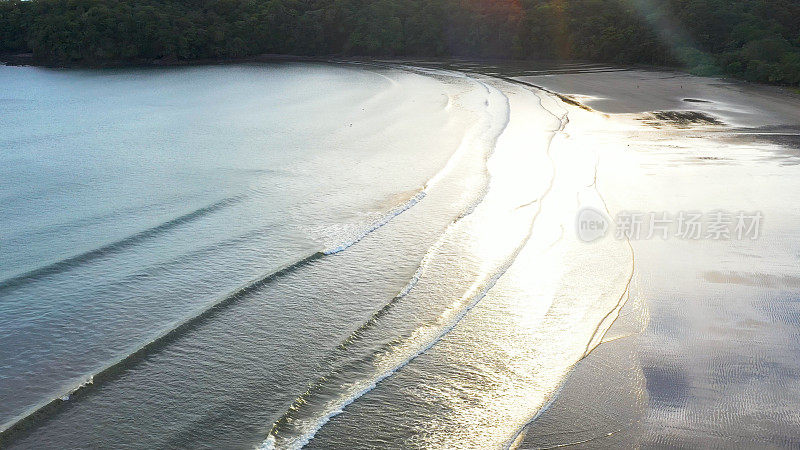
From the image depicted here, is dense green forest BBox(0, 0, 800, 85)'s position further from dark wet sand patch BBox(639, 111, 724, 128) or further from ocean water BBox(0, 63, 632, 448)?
ocean water BBox(0, 63, 632, 448)

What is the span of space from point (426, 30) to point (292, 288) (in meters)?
62.4

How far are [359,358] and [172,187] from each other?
10.5 metres

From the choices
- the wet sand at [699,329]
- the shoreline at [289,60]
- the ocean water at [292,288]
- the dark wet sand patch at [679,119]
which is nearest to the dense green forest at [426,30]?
the shoreline at [289,60]

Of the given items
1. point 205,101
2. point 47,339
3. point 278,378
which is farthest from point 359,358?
point 205,101

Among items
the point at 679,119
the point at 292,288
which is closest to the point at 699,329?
the point at 292,288

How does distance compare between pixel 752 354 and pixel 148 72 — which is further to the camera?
pixel 148 72

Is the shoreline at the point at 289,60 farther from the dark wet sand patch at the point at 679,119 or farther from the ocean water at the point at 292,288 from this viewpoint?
the ocean water at the point at 292,288

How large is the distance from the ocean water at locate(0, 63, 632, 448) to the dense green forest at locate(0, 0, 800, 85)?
105 feet

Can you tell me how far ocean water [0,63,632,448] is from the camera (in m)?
7.88

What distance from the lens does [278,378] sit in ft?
28.3

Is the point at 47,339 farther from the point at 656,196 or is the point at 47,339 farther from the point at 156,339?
the point at 656,196

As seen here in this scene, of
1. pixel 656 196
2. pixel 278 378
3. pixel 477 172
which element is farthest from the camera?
pixel 477 172

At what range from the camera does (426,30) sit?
70188 millimetres

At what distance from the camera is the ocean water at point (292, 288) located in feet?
25.9
